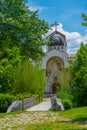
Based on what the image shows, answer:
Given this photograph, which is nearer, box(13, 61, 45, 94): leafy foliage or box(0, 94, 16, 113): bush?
box(0, 94, 16, 113): bush

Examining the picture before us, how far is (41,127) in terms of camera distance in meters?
14.8

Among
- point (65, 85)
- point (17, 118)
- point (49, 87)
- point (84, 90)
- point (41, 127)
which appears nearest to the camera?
point (41, 127)

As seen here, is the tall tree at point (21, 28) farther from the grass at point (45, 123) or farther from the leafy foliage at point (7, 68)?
the grass at point (45, 123)

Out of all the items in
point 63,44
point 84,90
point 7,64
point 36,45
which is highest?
point 63,44

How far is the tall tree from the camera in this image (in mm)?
35312

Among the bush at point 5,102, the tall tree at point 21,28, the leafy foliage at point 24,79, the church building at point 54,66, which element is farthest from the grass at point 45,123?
the church building at point 54,66

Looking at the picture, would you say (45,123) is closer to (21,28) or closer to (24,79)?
(24,79)

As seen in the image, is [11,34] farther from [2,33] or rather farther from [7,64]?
[7,64]

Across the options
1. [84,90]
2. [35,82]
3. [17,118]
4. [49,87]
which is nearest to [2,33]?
[35,82]

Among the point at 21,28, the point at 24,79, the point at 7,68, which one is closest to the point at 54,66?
the point at 21,28

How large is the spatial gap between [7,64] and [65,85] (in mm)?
14850

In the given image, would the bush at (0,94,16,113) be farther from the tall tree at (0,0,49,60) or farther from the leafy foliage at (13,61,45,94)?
the tall tree at (0,0,49,60)

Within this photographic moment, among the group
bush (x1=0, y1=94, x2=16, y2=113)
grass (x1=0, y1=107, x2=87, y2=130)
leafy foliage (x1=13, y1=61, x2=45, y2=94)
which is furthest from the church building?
grass (x1=0, y1=107, x2=87, y2=130)

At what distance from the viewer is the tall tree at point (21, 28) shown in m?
35.3
